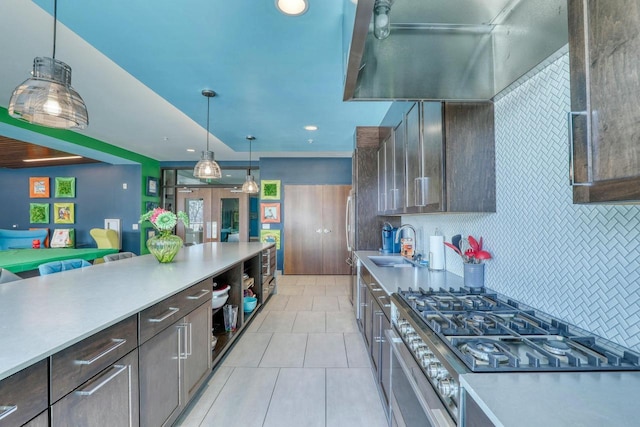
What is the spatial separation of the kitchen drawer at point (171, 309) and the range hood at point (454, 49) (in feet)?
4.79

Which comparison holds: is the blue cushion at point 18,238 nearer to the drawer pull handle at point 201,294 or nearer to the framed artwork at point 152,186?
the framed artwork at point 152,186

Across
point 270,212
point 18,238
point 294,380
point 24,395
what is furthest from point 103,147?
point 24,395

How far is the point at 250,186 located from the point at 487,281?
4.04m

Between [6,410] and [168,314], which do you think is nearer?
[6,410]

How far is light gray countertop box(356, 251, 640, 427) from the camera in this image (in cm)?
58

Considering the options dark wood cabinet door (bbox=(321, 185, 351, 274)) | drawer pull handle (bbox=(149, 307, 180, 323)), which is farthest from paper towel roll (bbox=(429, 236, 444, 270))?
dark wood cabinet door (bbox=(321, 185, 351, 274))

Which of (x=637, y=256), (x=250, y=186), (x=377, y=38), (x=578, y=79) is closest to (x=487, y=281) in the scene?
(x=637, y=256)

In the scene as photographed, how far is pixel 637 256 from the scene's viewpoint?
36.6 inches

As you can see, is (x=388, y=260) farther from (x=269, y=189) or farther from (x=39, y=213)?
(x=39, y=213)

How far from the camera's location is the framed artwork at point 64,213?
6.74 m

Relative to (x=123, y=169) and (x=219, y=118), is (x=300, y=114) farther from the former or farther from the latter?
(x=123, y=169)

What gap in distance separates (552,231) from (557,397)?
0.86 meters

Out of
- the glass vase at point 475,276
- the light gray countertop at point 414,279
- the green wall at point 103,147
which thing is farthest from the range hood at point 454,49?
the green wall at point 103,147

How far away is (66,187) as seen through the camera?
22.3 feet
